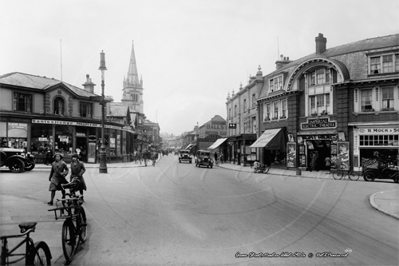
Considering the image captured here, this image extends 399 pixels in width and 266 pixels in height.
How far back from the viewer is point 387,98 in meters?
21.3

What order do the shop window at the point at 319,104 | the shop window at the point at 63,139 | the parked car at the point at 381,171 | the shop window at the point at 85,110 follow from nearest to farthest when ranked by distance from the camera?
1. the parked car at the point at 381,171
2. the shop window at the point at 319,104
3. the shop window at the point at 63,139
4. the shop window at the point at 85,110

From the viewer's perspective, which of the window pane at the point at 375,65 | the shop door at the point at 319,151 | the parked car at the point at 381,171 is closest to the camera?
the parked car at the point at 381,171

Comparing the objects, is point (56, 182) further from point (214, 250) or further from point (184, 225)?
point (214, 250)

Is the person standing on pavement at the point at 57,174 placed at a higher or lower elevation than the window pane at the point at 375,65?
lower

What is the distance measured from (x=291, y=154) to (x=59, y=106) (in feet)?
75.9

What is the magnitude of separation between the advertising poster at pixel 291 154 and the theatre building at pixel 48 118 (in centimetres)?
1820

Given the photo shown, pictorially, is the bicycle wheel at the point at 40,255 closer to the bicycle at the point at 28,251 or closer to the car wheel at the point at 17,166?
the bicycle at the point at 28,251

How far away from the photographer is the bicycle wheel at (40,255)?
12.2 feet

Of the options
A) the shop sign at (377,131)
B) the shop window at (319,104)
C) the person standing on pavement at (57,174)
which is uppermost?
the shop window at (319,104)

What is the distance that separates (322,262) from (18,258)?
456 centimetres

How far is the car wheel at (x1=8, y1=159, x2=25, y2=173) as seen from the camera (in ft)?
54.8

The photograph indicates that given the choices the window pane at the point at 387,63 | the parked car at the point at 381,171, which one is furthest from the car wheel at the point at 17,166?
the window pane at the point at 387,63

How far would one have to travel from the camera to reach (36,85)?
27766 millimetres

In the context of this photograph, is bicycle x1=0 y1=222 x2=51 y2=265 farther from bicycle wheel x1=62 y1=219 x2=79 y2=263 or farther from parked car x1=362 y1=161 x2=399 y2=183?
parked car x1=362 y1=161 x2=399 y2=183
